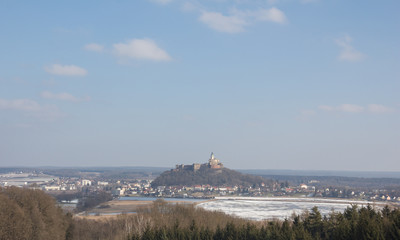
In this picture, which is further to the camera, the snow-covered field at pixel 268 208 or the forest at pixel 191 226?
the snow-covered field at pixel 268 208

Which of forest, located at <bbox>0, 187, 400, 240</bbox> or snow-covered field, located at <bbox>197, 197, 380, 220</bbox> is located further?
snow-covered field, located at <bbox>197, 197, 380, 220</bbox>

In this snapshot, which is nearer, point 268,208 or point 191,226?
point 191,226

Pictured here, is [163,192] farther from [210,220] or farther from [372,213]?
[372,213]

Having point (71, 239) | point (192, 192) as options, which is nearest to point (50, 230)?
→ point (71, 239)

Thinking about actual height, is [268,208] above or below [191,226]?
below

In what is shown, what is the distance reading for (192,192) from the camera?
198 metres

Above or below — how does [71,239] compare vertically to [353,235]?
below

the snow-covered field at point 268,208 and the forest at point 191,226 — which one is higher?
the forest at point 191,226

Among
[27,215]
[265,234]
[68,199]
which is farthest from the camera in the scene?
[68,199]

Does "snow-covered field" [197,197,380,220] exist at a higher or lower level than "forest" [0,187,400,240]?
lower

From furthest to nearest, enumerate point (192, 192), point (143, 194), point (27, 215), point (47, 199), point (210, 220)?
point (192, 192), point (143, 194), point (210, 220), point (47, 199), point (27, 215)

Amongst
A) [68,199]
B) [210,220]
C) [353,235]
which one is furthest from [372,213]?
[68,199]

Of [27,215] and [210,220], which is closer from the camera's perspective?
[27,215]

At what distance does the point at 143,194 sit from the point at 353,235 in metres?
156
